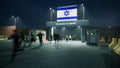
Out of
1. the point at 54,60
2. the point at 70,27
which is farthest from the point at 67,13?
the point at 54,60

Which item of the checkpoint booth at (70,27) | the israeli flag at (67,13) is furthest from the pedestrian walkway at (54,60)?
the israeli flag at (67,13)

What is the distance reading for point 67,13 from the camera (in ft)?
117

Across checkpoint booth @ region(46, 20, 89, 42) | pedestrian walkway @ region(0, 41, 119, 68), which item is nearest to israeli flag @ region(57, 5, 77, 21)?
checkpoint booth @ region(46, 20, 89, 42)

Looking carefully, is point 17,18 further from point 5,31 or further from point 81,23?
point 81,23

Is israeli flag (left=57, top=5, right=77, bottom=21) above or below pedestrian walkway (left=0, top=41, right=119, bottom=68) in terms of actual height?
above

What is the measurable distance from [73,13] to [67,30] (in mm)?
13221

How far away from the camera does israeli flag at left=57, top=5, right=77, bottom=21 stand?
35156 mm

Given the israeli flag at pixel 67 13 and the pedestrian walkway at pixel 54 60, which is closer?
the pedestrian walkway at pixel 54 60

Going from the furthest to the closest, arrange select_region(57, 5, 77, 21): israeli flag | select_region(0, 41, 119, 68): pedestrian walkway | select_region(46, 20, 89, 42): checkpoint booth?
1. select_region(57, 5, 77, 21): israeli flag
2. select_region(46, 20, 89, 42): checkpoint booth
3. select_region(0, 41, 119, 68): pedestrian walkway

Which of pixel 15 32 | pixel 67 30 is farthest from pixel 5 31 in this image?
pixel 15 32

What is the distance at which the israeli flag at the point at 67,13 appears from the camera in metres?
Answer: 35.2

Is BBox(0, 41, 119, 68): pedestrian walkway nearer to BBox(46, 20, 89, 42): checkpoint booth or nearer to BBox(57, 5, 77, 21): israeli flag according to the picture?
BBox(46, 20, 89, 42): checkpoint booth

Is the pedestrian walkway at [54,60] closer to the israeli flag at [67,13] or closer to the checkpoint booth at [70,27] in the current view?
the checkpoint booth at [70,27]

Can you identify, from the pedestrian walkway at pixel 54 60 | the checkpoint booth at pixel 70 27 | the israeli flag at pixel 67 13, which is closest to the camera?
the pedestrian walkway at pixel 54 60
